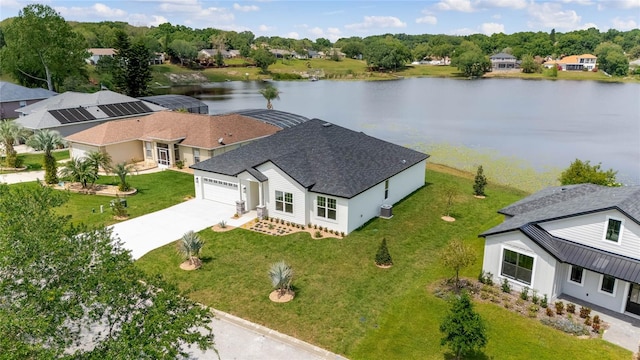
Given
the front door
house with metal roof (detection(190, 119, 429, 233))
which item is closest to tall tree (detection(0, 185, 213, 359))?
house with metal roof (detection(190, 119, 429, 233))

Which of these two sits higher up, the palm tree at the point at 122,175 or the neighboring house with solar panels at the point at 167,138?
the neighboring house with solar panels at the point at 167,138

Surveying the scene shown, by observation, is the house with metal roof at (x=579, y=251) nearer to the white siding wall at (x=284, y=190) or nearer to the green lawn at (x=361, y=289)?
the green lawn at (x=361, y=289)

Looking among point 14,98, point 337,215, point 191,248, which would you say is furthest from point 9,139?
point 337,215

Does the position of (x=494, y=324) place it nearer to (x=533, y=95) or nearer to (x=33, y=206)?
(x=33, y=206)

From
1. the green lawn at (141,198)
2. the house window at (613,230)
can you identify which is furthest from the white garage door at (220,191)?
the house window at (613,230)

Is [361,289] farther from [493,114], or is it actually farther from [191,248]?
[493,114]

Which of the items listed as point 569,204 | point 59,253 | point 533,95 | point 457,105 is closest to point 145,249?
point 59,253

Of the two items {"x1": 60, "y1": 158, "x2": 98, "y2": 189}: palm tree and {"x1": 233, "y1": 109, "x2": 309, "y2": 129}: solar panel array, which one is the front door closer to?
{"x1": 60, "y1": 158, "x2": 98, "y2": 189}: palm tree
